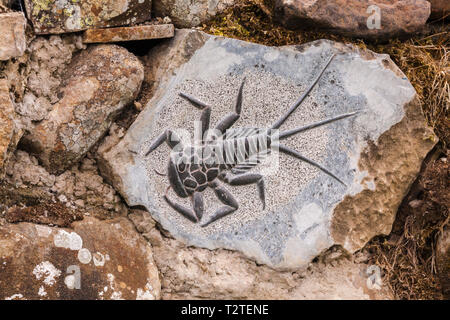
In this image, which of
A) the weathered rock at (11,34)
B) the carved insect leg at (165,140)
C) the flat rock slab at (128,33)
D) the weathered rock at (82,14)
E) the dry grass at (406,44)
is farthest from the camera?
the dry grass at (406,44)

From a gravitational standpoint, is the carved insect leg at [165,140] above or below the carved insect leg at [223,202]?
above

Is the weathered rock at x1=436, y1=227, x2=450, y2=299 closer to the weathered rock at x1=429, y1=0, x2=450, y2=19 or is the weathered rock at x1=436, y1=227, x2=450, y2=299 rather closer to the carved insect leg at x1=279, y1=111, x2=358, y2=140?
the carved insect leg at x1=279, y1=111, x2=358, y2=140

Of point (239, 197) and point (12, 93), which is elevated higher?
point (12, 93)

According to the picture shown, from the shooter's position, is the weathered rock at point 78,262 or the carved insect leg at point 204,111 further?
the carved insect leg at point 204,111

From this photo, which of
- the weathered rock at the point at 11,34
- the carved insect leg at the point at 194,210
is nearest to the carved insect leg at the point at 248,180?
the carved insect leg at the point at 194,210

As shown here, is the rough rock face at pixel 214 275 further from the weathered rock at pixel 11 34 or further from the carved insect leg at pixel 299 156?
the weathered rock at pixel 11 34

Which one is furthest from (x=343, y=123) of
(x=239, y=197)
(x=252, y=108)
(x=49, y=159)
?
(x=49, y=159)

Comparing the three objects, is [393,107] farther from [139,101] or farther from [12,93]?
[12,93]
